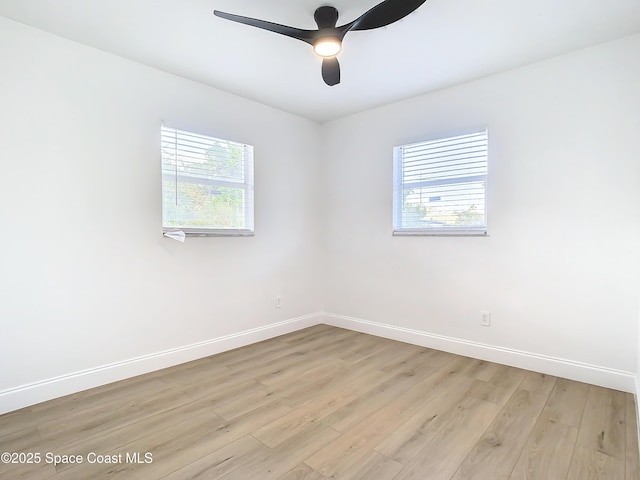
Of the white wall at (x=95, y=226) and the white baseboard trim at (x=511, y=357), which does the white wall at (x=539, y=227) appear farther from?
the white wall at (x=95, y=226)

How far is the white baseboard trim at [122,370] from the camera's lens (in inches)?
90.0

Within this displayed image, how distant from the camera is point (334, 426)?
81.7 inches

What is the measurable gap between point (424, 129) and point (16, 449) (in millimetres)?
3797

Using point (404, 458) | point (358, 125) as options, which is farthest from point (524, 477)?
point (358, 125)

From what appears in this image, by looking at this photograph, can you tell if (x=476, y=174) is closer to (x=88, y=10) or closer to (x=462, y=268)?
(x=462, y=268)

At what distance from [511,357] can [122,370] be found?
10.4 feet

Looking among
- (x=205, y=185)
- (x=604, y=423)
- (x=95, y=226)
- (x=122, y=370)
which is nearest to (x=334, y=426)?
(x=604, y=423)

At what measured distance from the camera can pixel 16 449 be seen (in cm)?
185

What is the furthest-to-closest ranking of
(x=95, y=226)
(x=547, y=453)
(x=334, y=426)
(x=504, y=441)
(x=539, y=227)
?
(x=539, y=227) → (x=95, y=226) → (x=334, y=426) → (x=504, y=441) → (x=547, y=453)

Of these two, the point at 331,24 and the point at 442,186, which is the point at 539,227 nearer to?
the point at 442,186

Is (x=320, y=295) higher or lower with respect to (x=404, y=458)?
higher

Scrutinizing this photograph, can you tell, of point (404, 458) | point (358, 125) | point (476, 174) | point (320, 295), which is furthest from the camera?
point (320, 295)

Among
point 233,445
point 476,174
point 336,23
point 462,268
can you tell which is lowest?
point 233,445

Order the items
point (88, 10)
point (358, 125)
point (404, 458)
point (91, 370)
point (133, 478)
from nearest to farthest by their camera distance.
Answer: point (133, 478), point (404, 458), point (88, 10), point (91, 370), point (358, 125)
